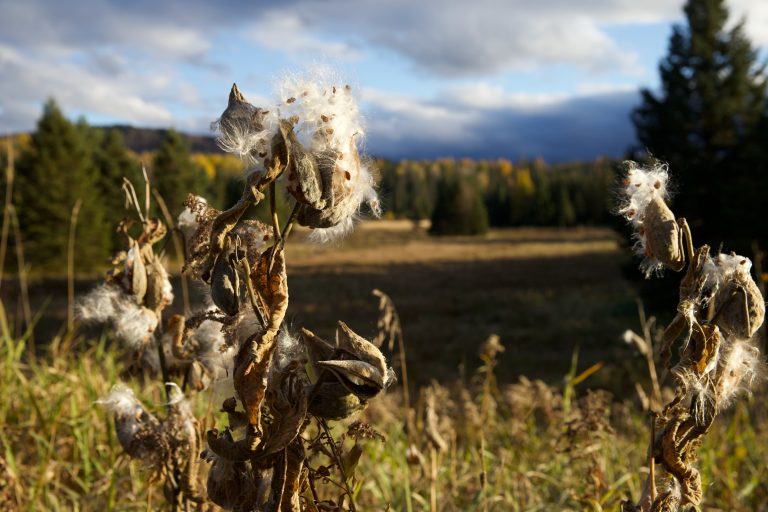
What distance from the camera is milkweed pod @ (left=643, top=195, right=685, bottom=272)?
3.14ft

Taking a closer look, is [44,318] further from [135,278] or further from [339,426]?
[135,278]

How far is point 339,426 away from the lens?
12.6ft

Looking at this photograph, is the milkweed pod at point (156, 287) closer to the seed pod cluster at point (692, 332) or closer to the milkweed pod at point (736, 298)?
the seed pod cluster at point (692, 332)

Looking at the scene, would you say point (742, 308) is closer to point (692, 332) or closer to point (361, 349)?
point (692, 332)

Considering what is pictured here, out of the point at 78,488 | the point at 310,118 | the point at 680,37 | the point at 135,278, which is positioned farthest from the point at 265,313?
the point at 680,37

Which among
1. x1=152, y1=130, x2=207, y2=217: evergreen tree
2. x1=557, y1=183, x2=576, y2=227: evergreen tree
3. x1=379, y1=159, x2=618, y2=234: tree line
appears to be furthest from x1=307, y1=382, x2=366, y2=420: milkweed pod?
x1=557, y1=183, x2=576, y2=227: evergreen tree

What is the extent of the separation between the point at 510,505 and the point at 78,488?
183 centimetres

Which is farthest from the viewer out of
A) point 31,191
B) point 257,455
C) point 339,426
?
point 31,191

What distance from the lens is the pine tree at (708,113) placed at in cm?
1706

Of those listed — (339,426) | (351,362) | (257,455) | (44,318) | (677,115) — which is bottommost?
(44,318)

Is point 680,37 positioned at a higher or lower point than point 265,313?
higher

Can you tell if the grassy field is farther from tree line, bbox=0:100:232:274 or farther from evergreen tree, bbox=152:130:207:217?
evergreen tree, bbox=152:130:207:217

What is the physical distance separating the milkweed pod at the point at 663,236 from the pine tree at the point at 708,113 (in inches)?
684

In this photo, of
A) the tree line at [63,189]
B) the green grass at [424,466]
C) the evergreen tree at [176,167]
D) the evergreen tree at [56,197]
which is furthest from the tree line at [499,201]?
the green grass at [424,466]
